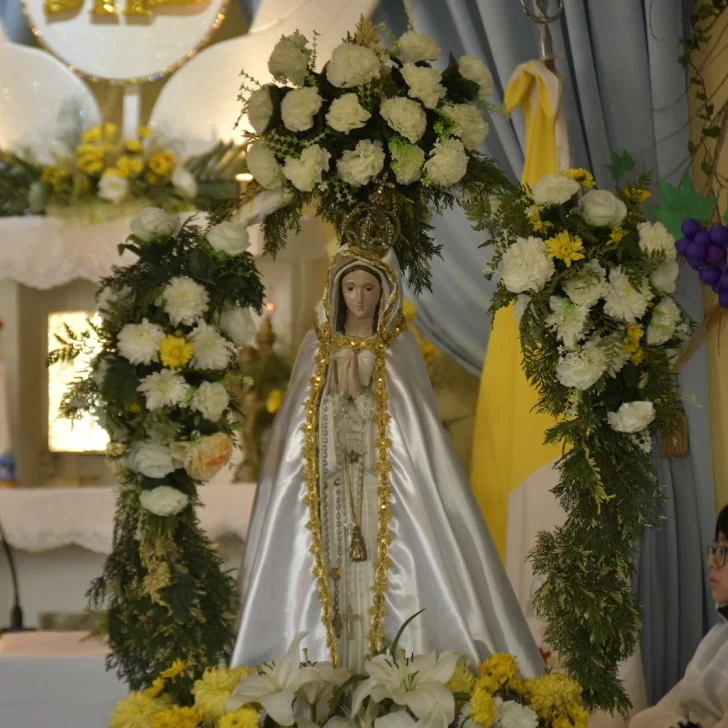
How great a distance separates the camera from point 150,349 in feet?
9.96

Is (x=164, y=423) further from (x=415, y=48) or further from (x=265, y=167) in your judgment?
(x=415, y=48)

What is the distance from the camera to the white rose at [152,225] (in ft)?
10.5

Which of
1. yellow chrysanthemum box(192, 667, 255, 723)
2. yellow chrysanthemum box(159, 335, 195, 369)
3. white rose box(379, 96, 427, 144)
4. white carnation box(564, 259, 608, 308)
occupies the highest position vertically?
white rose box(379, 96, 427, 144)

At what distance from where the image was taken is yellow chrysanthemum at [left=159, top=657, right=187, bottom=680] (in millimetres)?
3000

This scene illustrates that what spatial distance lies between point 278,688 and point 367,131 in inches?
66.0

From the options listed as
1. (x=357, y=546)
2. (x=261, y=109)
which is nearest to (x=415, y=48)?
(x=261, y=109)

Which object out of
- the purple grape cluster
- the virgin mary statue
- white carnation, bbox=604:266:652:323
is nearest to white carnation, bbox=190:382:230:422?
the virgin mary statue

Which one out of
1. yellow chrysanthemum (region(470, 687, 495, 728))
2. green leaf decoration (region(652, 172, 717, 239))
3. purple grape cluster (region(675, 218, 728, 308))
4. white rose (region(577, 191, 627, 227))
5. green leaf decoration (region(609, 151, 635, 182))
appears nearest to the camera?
yellow chrysanthemum (region(470, 687, 495, 728))

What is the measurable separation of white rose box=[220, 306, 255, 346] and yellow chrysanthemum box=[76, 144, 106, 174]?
2.36 metres

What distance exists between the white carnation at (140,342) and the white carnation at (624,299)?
1278mm

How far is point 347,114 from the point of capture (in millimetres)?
3275

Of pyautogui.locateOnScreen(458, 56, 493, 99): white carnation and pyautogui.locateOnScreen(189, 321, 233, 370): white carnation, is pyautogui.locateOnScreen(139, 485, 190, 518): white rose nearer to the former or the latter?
pyautogui.locateOnScreen(189, 321, 233, 370): white carnation

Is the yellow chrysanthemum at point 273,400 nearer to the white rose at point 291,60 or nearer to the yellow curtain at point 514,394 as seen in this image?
the yellow curtain at point 514,394

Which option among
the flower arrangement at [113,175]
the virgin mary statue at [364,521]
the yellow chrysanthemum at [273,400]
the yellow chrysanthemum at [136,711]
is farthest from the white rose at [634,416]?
the flower arrangement at [113,175]
